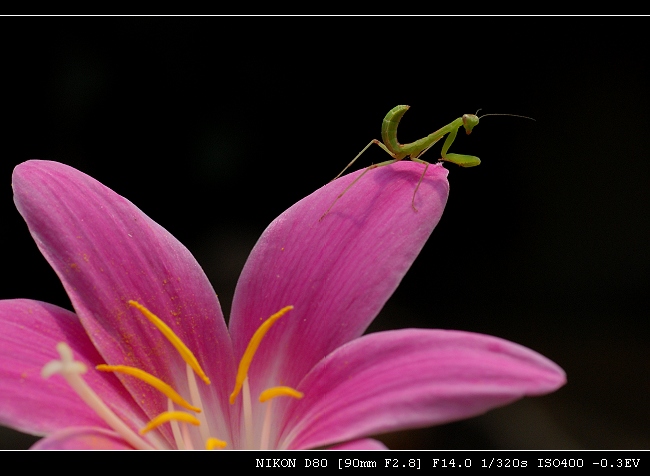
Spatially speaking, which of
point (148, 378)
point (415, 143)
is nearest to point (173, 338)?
point (148, 378)

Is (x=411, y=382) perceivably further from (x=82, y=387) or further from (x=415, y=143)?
(x=415, y=143)

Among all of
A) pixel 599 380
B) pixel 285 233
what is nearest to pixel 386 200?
pixel 285 233

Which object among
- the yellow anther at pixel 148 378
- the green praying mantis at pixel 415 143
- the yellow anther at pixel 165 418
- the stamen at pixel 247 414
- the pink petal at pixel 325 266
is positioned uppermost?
the green praying mantis at pixel 415 143

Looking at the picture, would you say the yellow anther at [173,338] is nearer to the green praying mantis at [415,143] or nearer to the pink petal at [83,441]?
the pink petal at [83,441]

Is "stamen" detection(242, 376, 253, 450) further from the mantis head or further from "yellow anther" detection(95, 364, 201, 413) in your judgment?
the mantis head

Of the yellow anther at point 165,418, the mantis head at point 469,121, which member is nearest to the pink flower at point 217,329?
the yellow anther at point 165,418

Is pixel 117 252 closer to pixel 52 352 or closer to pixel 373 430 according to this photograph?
pixel 52 352
